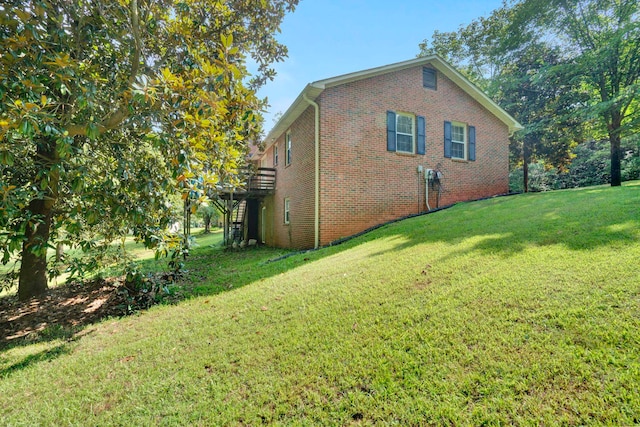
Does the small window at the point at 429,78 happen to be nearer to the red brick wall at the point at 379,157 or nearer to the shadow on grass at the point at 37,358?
the red brick wall at the point at 379,157

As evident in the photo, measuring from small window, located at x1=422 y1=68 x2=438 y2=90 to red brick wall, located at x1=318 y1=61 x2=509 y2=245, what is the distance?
193 millimetres

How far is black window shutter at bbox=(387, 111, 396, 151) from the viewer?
10789 millimetres

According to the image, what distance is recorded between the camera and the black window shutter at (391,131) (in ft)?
35.4

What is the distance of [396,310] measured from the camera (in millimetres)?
3572

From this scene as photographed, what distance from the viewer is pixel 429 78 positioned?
11750mm

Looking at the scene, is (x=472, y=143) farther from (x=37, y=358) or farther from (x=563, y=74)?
(x=37, y=358)

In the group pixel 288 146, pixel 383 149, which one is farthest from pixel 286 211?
pixel 383 149

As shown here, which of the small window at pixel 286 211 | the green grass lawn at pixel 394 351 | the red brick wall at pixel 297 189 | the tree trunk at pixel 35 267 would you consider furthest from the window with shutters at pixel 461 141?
the tree trunk at pixel 35 267

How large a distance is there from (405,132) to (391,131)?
30.3 inches

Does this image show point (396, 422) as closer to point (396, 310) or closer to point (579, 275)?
point (396, 310)

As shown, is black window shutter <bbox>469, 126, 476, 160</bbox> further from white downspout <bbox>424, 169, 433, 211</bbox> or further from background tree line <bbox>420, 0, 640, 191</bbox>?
background tree line <bbox>420, 0, 640, 191</bbox>

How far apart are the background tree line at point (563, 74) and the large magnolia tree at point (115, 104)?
49.8 feet

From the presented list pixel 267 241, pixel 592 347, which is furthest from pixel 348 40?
pixel 592 347

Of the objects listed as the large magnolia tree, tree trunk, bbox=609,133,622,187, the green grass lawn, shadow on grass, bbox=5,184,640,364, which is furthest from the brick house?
the green grass lawn
